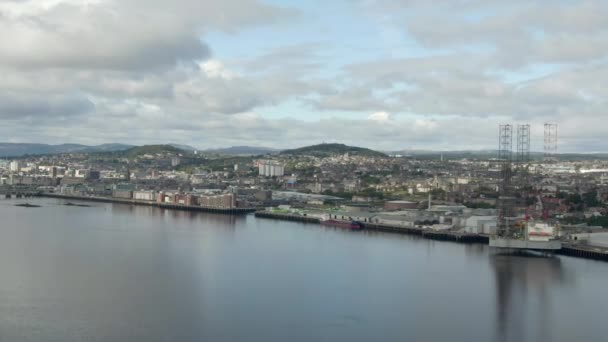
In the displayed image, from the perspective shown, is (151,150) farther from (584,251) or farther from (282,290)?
(282,290)

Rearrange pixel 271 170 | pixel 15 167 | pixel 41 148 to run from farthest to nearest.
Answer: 1. pixel 41 148
2. pixel 15 167
3. pixel 271 170

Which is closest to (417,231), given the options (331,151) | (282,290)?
(282,290)

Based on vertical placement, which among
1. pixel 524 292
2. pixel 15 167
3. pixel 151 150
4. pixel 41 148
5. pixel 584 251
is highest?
pixel 41 148

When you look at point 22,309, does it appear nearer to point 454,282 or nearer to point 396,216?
point 454,282

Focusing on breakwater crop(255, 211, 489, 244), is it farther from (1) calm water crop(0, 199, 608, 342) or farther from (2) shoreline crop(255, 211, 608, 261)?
(1) calm water crop(0, 199, 608, 342)

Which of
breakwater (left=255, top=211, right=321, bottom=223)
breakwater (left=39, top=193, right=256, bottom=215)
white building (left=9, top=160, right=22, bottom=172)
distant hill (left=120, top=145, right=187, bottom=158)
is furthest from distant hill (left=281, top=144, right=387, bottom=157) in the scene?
breakwater (left=255, top=211, right=321, bottom=223)

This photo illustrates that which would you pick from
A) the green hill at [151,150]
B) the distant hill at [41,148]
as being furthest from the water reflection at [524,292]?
the distant hill at [41,148]

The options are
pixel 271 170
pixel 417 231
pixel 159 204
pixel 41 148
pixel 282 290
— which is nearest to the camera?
pixel 282 290

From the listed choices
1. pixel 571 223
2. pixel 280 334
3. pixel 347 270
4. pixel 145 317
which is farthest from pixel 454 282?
pixel 571 223
